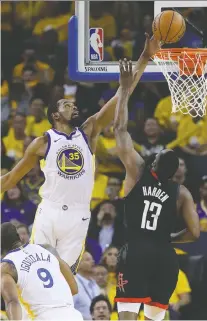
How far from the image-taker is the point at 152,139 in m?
11.2

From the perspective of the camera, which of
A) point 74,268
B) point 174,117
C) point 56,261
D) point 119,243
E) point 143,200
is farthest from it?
point 174,117

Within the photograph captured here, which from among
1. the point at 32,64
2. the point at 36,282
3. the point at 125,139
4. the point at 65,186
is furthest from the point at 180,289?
the point at 32,64

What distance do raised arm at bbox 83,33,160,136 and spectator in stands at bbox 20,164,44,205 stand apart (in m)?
3.30

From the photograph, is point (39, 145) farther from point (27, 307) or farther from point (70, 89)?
point (70, 89)

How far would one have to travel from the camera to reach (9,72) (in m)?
13.0

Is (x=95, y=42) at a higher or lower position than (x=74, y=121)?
higher

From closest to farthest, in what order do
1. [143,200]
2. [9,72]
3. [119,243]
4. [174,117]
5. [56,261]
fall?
1. [56,261]
2. [143,200]
3. [119,243]
4. [174,117]
5. [9,72]

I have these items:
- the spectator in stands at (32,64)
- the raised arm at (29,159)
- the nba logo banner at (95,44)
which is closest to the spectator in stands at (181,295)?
the raised arm at (29,159)

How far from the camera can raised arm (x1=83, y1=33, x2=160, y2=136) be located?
7859 millimetres

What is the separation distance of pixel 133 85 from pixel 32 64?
5319mm

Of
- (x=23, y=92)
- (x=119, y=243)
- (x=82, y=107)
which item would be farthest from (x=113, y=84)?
(x=119, y=243)

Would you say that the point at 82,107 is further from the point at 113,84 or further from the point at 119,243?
the point at 119,243

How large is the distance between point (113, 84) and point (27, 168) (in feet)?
13.5

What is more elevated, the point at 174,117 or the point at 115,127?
the point at 174,117
